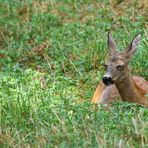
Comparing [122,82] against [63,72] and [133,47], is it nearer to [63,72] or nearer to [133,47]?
[133,47]

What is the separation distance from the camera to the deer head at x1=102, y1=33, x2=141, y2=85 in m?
10.3

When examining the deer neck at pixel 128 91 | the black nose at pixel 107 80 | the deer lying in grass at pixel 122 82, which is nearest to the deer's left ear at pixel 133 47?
the deer lying in grass at pixel 122 82

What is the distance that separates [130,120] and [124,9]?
263 inches

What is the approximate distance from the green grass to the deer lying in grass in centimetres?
36

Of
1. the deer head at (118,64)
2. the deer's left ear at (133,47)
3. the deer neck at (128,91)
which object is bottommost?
the deer neck at (128,91)

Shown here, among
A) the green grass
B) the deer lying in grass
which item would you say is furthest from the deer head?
the green grass

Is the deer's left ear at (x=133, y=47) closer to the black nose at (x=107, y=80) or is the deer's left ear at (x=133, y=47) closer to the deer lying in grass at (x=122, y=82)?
the deer lying in grass at (x=122, y=82)

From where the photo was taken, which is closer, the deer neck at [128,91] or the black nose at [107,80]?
the black nose at [107,80]

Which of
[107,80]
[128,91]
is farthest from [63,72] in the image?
[107,80]

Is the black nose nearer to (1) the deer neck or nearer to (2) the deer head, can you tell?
(2) the deer head

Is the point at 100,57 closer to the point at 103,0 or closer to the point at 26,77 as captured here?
the point at 26,77

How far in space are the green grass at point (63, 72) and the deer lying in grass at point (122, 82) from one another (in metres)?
0.36

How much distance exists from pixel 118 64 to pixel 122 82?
0.26 metres

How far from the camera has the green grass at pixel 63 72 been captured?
8078 millimetres
